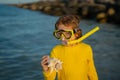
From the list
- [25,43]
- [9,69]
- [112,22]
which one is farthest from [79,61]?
[112,22]

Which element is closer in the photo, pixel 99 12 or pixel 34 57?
pixel 34 57

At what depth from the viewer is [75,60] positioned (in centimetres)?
309

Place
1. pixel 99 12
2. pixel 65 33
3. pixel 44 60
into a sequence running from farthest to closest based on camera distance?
pixel 99 12 → pixel 65 33 → pixel 44 60

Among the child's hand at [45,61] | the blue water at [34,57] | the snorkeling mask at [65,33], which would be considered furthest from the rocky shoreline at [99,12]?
the child's hand at [45,61]

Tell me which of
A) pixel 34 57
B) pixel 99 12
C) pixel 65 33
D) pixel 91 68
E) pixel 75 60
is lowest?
pixel 91 68

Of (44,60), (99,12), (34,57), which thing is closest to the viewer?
(44,60)

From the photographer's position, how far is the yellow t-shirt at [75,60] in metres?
3.09

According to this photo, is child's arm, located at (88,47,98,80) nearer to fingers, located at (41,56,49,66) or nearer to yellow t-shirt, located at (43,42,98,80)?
yellow t-shirt, located at (43,42,98,80)

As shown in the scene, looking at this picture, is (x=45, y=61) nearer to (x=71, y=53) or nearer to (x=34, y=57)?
(x=71, y=53)

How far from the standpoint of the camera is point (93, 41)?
13523 millimetres

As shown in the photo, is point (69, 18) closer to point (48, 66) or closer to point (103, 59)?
point (48, 66)

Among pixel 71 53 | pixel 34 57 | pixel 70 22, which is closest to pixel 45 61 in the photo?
pixel 71 53

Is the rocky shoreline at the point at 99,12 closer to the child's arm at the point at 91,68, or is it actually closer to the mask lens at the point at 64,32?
the child's arm at the point at 91,68

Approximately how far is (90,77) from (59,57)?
1.18 ft
